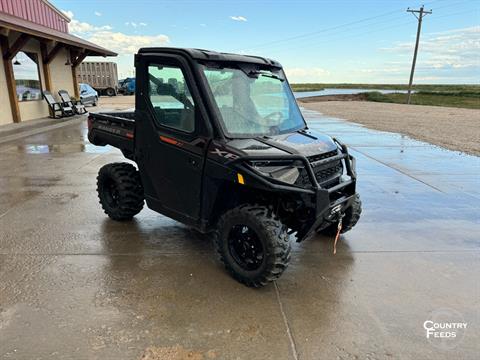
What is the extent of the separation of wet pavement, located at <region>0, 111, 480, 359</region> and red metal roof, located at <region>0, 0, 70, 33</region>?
13.1 meters

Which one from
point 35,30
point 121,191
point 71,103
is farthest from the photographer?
point 71,103

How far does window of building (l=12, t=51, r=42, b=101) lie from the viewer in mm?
13953

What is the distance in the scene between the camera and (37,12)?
17.2m

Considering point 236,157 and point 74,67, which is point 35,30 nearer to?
point 74,67

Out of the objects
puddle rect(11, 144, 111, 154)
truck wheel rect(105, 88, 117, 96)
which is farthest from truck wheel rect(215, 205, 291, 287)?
truck wheel rect(105, 88, 117, 96)

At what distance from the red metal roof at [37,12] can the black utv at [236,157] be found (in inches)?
559

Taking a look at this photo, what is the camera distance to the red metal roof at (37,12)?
14.9m

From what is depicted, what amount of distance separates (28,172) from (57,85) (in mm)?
12257

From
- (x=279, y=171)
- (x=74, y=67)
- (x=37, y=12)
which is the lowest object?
(x=279, y=171)

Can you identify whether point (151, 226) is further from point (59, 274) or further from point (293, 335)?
point (293, 335)

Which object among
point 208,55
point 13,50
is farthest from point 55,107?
point 208,55

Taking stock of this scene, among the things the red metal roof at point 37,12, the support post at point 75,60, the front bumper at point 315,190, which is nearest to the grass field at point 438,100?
the support post at point 75,60

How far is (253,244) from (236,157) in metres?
0.77

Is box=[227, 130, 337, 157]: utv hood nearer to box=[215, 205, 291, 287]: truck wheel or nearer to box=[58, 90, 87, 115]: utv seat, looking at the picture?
box=[215, 205, 291, 287]: truck wheel
